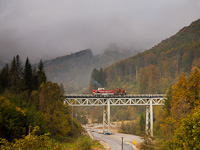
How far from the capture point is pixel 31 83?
64500mm

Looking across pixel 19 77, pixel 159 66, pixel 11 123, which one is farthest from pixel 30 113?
pixel 159 66

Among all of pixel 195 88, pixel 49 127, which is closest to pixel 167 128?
pixel 195 88

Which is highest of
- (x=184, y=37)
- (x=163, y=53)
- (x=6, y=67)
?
(x=184, y=37)

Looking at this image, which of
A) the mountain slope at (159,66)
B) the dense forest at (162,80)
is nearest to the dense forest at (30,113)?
the dense forest at (162,80)

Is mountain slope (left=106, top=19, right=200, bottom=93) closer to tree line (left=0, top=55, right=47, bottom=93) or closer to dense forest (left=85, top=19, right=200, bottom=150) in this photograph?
dense forest (left=85, top=19, right=200, bottom=150)

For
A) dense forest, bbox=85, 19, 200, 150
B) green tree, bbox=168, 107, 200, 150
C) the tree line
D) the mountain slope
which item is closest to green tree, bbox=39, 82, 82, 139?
the tree line

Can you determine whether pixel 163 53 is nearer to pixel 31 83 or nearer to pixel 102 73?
pixel 102 73

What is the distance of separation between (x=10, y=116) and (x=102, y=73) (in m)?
92.4

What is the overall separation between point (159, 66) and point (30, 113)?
88.3 m

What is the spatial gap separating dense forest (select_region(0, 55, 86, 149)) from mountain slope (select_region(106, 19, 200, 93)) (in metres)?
55.2

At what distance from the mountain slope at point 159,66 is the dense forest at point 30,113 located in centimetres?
5524

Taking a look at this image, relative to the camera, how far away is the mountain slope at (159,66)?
102 m

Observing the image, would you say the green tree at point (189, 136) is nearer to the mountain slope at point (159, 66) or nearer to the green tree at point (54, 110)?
the green tree at point (54, 110)

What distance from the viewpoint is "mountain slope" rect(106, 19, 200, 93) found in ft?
333
